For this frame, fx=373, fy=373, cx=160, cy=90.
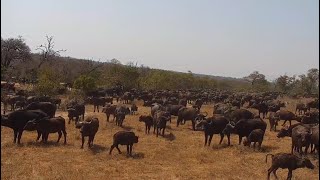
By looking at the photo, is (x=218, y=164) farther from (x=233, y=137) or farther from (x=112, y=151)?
(x=233, y=137)

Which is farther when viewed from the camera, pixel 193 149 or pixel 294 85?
pixel 294 85

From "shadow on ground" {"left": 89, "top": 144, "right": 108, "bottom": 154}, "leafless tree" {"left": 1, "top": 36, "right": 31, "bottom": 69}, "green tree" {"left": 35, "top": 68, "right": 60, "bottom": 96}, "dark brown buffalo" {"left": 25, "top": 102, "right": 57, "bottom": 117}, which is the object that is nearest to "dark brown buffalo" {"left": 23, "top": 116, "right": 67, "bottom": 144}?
"shadow on ground" {"left": 89, "top": 144, "right": 108, "bottom": 154}

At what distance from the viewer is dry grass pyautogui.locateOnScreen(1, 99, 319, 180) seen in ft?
54.0

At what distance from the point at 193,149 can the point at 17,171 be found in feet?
32.6

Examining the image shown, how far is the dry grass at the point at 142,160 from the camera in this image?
648 inches

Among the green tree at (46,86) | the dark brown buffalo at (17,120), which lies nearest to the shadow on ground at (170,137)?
the dark brown buffalo at (17,120)

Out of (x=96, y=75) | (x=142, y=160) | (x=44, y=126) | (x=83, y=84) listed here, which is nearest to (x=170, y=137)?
(x=142, y=160)

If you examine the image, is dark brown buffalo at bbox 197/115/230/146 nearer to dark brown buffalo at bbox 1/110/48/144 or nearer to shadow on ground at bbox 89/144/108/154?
shadow on ground at bbox 89/144/108/154

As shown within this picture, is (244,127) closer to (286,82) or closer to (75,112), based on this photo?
(75,112)

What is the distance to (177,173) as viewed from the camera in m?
16.8

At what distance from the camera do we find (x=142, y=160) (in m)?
18.9

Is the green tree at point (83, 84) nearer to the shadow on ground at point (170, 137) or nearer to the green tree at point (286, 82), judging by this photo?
the shadow on ground at point (170, 137)

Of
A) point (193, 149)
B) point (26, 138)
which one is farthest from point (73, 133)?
point (193, 149)

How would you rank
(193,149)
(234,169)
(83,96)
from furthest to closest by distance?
(83,96) < (193,149) < (234,169)
